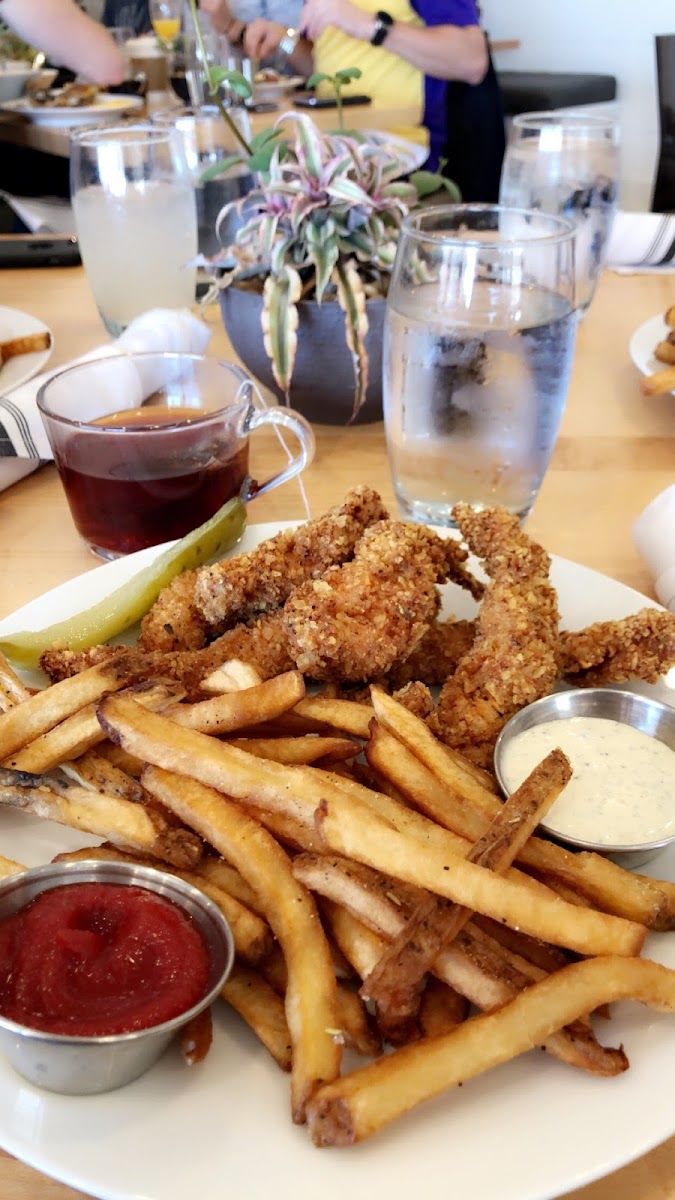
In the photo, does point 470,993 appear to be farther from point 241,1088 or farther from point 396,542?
point 396,542

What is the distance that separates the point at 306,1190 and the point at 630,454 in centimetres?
183

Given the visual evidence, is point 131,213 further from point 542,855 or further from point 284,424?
point 542,855

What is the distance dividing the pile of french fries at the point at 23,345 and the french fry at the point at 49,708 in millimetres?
1517

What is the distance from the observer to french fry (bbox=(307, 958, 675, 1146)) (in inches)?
31.6

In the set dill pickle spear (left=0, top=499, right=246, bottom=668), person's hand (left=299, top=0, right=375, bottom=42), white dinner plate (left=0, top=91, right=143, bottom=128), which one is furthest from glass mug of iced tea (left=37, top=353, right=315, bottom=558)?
white dinner plate (left=0, top=91, right=143, bottom=128)

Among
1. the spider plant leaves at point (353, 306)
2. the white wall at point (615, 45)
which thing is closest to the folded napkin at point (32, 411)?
the spider plant leaves at point (353, 306)

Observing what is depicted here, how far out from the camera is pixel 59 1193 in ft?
2.90

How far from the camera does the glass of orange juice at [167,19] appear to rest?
314 inches

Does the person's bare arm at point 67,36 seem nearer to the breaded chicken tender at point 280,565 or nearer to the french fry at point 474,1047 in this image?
the breaded chicken tender at point 280,565

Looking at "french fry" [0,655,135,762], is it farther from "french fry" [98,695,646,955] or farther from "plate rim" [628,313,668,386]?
"plate rim" [628,313,668,386]

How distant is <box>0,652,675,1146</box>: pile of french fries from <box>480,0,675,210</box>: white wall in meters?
8.78

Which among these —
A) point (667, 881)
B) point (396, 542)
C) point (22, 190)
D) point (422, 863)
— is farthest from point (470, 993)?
point (22, 190)

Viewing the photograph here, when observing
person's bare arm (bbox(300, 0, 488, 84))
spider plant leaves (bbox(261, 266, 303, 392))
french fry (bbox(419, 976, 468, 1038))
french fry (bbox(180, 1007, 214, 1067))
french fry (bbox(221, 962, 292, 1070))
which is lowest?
french fry (bbox(419, 976, 468, 1038))

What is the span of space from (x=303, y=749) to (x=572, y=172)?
2049mm
